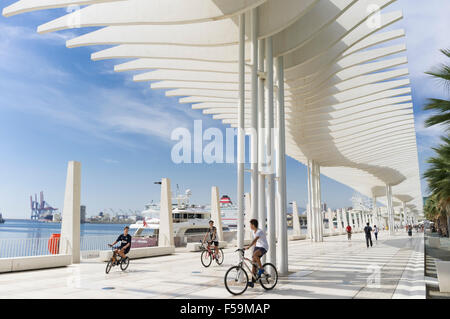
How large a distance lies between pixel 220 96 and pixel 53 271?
9291 mm

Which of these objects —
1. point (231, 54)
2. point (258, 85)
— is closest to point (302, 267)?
point (258, 85)

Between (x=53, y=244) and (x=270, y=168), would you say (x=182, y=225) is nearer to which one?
(x=53, y=244)

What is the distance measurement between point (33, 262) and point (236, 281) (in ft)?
22.1

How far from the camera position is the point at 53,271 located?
10375 millimetres

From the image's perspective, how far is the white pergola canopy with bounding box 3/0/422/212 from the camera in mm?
9289

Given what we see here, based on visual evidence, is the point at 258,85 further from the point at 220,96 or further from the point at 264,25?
the point at 220,96

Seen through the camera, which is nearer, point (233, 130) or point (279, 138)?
point (279, 138)

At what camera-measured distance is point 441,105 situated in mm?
9234

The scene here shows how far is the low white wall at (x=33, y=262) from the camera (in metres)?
9.85

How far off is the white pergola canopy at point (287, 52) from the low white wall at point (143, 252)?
672 cm

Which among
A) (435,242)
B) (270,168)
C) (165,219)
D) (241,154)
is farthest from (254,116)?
(435,242)

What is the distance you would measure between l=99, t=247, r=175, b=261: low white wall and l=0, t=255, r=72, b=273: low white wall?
1280mm
